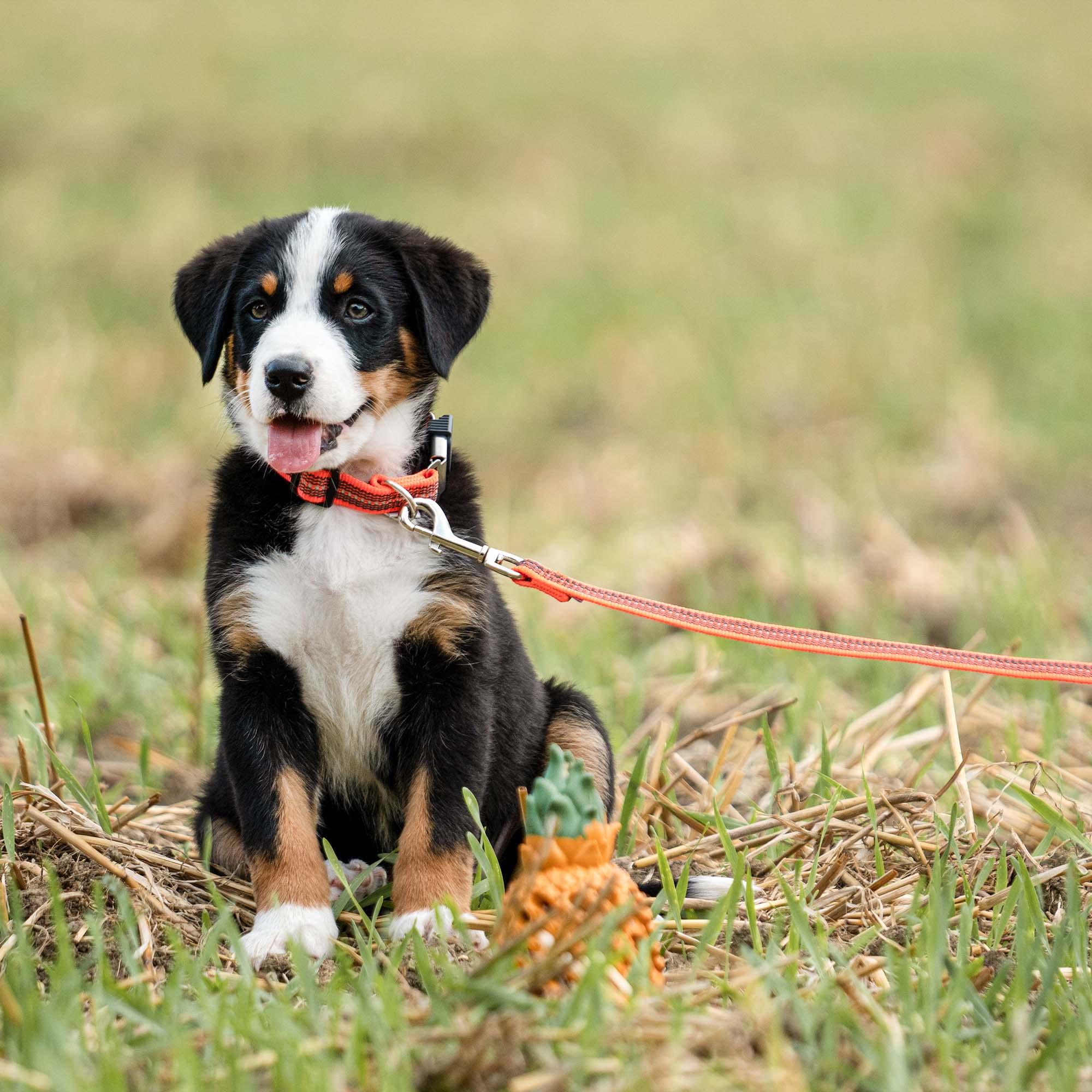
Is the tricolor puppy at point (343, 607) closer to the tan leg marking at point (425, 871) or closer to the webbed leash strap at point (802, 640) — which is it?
the tan leg marking at point (425, 871)

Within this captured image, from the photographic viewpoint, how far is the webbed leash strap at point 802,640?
9.61ft

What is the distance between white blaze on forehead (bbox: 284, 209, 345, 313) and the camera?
295 centimetres

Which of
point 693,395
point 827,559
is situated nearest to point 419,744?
point 827,559

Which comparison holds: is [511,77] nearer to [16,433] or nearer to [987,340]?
[987,340]

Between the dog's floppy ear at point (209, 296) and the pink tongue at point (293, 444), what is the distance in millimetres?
278

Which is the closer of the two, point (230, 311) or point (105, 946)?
point (105, 946)

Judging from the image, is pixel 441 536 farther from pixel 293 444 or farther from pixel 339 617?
pixel 293 444

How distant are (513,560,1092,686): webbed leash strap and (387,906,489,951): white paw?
75 cm

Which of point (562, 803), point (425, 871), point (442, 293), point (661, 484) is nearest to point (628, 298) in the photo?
point (661, 484)

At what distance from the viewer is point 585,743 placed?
323 cm

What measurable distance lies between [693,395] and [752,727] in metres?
7.09

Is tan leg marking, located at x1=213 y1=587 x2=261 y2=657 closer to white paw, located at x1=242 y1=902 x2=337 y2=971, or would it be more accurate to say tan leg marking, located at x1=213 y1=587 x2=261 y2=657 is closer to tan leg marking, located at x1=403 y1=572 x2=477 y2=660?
tan leg marking, located at x1=403 y1=572 x2=477 y2=660

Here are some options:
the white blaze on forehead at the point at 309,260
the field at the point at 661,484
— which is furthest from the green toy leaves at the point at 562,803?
the white blaze on forehead at the point at 309,260

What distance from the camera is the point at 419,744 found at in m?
2.81
